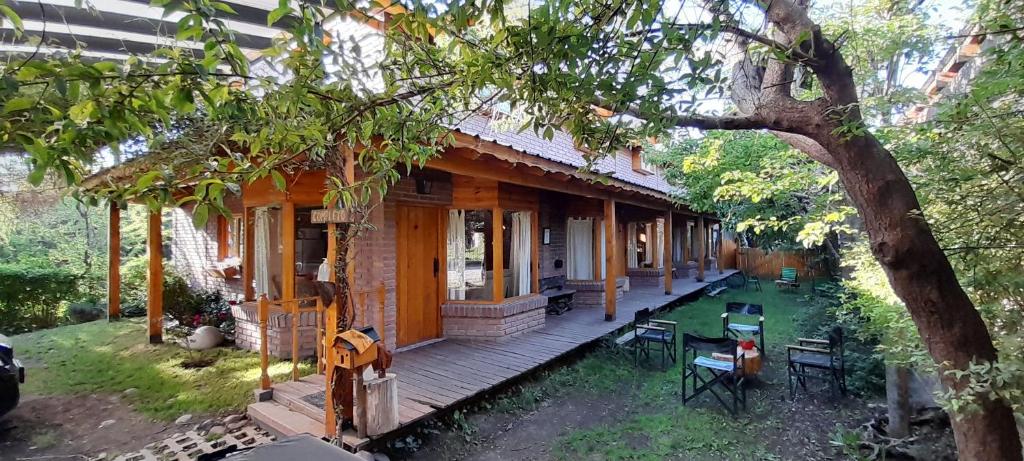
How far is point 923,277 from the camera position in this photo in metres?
2.15

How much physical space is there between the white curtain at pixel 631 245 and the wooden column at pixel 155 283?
11062 mm

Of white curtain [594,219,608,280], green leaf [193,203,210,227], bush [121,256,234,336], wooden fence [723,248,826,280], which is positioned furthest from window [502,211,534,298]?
wooden fence [723,248,826,280]

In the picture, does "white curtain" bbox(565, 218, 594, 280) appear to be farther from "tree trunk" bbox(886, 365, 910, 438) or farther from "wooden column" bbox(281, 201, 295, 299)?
"tree trunk" bbox(886, 365, 910, 438)

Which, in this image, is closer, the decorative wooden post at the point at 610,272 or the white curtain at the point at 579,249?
the decorative wooden post at the point at 610,272

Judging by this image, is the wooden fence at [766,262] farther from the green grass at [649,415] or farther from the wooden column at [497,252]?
the wooden column at [497,252]

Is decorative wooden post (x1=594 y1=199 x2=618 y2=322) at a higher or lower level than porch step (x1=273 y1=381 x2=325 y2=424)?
higher

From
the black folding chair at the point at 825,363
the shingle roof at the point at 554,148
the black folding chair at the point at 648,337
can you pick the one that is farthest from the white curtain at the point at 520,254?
the black folding chair at the point at 825,363

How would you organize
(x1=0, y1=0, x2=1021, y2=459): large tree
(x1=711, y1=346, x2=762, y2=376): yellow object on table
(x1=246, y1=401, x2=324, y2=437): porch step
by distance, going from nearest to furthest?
(x1=0, y1=0, x2=1021, y2=459): large tree → (x1=246, y1=401, x2=324, y2=437): porch step → (x1=711, y1=346, x2=762, y2=376): yellow object on table

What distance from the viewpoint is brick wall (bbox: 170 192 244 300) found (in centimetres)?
871

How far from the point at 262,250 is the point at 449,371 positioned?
3.66 meters

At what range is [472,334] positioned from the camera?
22.9 ft

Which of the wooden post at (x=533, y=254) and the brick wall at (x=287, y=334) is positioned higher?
the wooden post at (x=533, y=254)

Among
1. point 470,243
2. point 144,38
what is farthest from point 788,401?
point 144,38

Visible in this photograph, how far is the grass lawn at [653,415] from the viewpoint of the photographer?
13.6 feet
